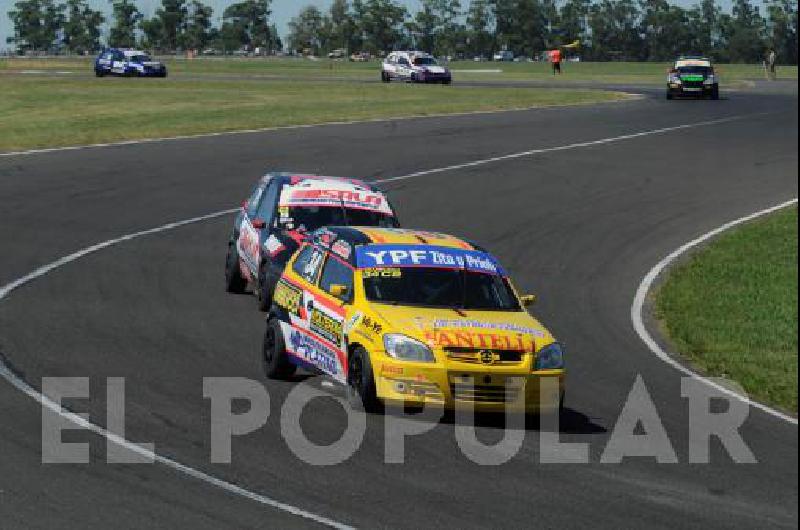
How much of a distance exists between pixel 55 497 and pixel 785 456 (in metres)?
6.25

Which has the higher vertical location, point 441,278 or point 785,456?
point 441,278

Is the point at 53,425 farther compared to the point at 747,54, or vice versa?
the point at 747,54

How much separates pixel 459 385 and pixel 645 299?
31.9 ft

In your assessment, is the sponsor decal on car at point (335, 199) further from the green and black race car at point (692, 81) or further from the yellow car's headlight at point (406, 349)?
the green and black race car at point (692, 81)

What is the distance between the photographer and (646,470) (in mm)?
13414

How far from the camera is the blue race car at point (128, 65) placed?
85.9 m

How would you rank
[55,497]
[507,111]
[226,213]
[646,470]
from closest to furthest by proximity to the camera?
[55,497]
[646,470]
[226,213]
[507,111]

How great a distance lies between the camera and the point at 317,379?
1681 cm

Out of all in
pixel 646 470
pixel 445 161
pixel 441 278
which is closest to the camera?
pixel 646 470

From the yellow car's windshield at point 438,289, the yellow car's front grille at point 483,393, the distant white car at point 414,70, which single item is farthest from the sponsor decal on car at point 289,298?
the distant white car at point 414,70

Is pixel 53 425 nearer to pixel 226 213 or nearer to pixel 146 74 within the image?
pixel 226 213

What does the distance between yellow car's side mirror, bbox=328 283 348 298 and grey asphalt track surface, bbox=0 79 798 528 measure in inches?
40.1

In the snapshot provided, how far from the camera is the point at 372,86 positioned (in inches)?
2995

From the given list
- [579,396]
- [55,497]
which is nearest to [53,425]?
[55,497]
